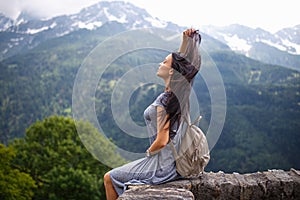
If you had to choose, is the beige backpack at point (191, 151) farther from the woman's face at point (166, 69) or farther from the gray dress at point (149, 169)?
the woman's face at point (166, 69)

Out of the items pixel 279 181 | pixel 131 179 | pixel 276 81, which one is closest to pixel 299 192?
pixel 279 181

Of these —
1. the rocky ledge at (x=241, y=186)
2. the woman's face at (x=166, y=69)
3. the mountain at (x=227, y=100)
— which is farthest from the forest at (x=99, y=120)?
the rocky ledge at (x=241, y=186)

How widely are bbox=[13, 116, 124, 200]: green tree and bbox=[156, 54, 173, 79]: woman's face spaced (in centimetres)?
1324

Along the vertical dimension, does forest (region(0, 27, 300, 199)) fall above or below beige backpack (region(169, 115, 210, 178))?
below

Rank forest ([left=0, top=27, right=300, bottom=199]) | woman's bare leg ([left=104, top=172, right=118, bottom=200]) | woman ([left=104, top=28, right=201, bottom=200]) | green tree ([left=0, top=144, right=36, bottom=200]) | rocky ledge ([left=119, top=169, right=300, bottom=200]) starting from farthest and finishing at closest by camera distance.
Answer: green tree ([left=0, top=144, right=36, bottom=200]), forest ([left=0, top=27, right=300, bottom=199]), rocky ledge ([left=119, top=169, right=300, bottom=200]), woman's bare leg ([left=104, top=172, right=118, bottom=200]), woman ([left=104, top=28, right=201, bottom=200])

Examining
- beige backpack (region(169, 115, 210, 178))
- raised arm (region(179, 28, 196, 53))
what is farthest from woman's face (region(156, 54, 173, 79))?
beige backpack (region(169, 115, 210, 178))

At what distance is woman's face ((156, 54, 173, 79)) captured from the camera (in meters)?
2.83

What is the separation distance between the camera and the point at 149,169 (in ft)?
9.43

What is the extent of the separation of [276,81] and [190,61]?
368ft

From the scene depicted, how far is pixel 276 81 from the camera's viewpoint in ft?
351

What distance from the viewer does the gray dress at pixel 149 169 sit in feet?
9.34

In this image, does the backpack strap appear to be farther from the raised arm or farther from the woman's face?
the raised arm

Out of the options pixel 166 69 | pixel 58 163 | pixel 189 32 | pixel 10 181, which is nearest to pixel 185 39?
pixel 189 32

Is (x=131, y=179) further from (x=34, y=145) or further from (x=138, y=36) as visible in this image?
(x=34, y=145)
